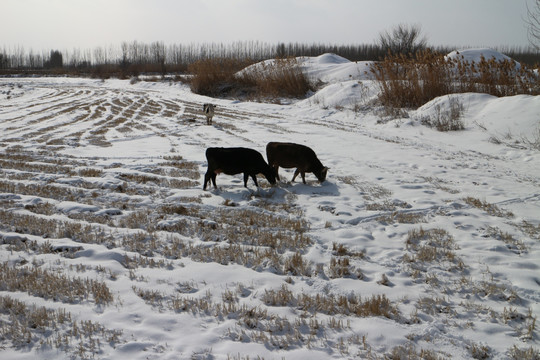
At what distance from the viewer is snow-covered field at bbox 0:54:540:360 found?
3.61 meters

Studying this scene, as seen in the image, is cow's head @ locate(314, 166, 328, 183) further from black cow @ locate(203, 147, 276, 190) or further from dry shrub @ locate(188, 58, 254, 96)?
dry shrub @ locate(188, 58, 254, 96)

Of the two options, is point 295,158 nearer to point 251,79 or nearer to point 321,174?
point 321,174

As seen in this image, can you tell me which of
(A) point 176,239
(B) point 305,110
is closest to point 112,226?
(A) point 176,239

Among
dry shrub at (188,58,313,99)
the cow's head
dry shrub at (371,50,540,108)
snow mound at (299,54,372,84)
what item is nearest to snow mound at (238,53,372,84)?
snow mound at (299,54,372,84)

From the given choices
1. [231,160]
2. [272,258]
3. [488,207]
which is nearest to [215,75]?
[231,160]

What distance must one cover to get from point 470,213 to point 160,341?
5502mm

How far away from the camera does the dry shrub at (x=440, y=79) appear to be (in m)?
16.9

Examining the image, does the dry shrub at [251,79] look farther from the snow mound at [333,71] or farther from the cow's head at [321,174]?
the cow's head at [321,174]

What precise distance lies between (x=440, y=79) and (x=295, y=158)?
1284 cm

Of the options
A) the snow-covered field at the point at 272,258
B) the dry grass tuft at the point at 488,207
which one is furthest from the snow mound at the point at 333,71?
the dry grass tuft at the point at 488,207

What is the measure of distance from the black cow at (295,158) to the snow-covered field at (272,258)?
0.44m

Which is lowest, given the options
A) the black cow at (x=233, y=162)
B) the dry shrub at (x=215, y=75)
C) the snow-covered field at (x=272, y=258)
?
the snow-covered field at (x=272, y=258)

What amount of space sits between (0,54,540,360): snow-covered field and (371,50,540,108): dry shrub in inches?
242

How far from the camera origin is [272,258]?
5254mm
